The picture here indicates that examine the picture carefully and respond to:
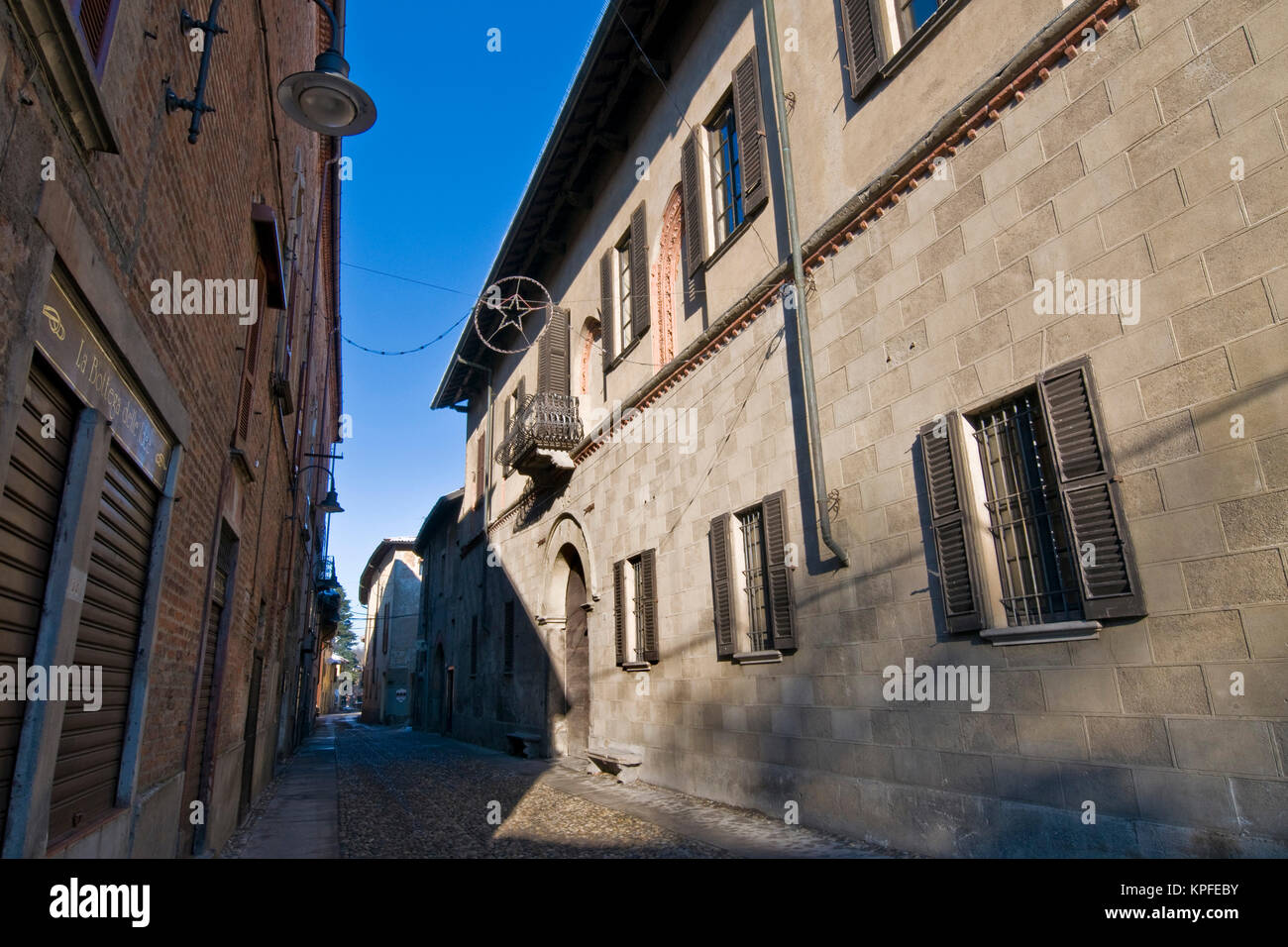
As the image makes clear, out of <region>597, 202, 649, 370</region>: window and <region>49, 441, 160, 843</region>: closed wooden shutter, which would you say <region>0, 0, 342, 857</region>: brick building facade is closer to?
<region>49, 441, 160, 843</region>: closed wooden shutter

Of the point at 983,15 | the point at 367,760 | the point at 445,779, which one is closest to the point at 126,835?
the point at 983,15

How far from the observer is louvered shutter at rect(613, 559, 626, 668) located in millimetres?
11773

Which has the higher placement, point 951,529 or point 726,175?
point 726,175

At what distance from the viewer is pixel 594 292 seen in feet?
48.7

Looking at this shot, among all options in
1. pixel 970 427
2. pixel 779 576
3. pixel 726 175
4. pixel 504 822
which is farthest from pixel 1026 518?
pixel 726 175

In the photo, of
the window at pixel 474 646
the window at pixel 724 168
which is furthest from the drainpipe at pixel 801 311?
the window at pixel 474 646

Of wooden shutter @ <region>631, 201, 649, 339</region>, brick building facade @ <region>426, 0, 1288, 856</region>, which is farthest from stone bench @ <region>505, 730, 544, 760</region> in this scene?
wooden shutter @ <region>631, 201, 649, 339</region>

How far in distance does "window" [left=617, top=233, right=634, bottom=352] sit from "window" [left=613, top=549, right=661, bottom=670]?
393cm

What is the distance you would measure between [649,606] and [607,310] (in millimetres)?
5686

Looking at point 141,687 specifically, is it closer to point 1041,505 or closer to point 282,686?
point 1041,505

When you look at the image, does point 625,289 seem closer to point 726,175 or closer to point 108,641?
point 726,175

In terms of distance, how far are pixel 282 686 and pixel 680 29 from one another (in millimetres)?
14644

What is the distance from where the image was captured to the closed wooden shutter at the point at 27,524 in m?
2.75

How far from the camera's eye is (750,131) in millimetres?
9289
